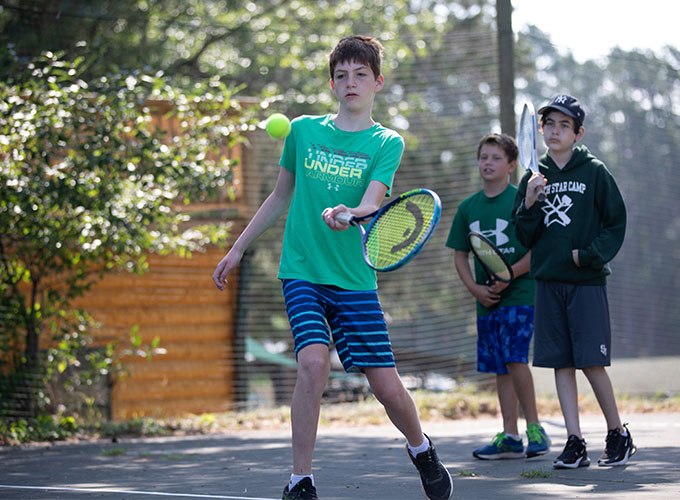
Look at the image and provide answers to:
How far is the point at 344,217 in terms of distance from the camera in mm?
3199

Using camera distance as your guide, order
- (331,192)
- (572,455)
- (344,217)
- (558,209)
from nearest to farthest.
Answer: (344,217) → (331,192) → (572,455) → (558,209)

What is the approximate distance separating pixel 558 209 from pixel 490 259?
0.55 metres

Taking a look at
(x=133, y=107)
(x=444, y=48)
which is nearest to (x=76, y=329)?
(x=133, y=107)

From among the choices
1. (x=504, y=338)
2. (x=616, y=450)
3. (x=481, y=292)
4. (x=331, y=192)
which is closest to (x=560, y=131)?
(x=481, y=292)

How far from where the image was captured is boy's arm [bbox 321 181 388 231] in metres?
3.20

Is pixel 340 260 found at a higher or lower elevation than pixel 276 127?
lower

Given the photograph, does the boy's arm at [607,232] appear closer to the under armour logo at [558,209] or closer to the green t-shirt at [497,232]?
the under armour logo at [558,209]

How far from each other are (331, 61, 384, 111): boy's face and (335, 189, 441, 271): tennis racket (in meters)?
0.51

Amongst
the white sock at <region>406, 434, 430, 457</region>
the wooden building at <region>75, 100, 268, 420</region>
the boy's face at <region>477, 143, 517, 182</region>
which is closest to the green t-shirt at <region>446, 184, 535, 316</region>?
the boy's face at <region>477, 143, 517, 182</region>

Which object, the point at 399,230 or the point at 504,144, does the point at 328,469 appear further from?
the point at 504,144

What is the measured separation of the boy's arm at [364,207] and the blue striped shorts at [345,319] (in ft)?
1.07

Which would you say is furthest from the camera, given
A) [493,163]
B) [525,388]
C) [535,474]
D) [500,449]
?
[493,163]

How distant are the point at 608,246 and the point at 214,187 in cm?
362

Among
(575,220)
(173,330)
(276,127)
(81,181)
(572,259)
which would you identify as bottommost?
(173,330)
